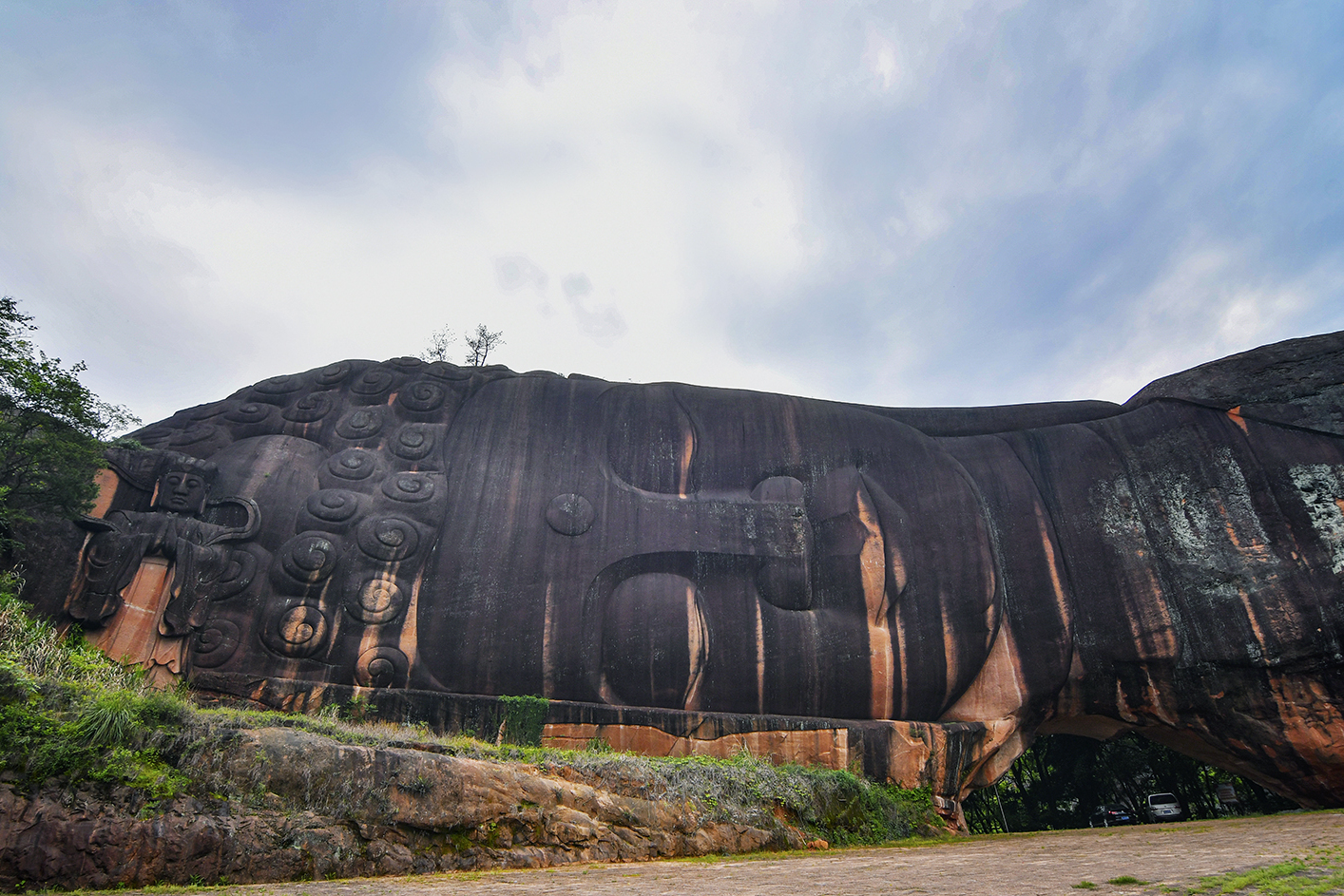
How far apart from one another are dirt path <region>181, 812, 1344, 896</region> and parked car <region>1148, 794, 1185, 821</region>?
11630mm

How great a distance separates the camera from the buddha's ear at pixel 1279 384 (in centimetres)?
1159

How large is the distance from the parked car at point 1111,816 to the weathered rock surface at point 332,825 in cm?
1635

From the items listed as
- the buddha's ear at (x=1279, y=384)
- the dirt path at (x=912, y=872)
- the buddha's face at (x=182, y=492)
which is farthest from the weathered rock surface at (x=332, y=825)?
the buddha's ear at (x=1279, y=384)

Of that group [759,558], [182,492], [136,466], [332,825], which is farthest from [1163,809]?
[136,466]

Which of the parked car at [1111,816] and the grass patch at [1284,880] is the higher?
the parked car at [1111,816]

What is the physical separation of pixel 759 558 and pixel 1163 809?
12.6m

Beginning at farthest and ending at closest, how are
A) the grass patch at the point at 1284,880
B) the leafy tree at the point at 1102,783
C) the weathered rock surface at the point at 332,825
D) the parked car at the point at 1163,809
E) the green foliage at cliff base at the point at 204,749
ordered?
the leafy tree at the point at 1102,783 < the parked car at the point at 1163,809 < the green foliage at cliff base at the point at 204,749 < the weathered rock surface at the point at 332,825 < the grass patch at the point at 1284,880

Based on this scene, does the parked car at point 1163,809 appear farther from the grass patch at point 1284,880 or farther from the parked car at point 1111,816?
the grass patch at point 1284,880

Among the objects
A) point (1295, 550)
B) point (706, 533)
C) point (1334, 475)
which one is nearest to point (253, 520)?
point (706, 533)

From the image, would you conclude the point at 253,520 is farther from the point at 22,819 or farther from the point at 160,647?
the point at 22,819

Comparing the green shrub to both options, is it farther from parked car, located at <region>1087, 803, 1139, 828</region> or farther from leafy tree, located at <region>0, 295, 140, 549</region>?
parked car, located at <region>1087, 803, 1139, 828</region>

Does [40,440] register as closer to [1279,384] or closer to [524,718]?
[524,718]

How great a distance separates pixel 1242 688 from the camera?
416 inches

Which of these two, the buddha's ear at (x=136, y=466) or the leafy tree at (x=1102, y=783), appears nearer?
the buddha's ear at (x=136, y=466)
